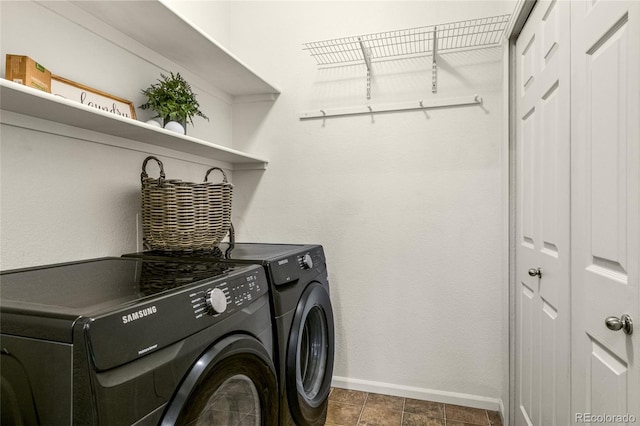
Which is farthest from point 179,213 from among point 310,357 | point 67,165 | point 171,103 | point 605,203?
point 605,203

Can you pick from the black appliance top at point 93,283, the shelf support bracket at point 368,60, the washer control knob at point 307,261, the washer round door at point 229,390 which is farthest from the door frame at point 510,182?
the black appliance top at point 93,283

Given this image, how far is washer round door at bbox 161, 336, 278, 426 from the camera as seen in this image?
2.51 feet

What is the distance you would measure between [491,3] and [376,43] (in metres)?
0.65

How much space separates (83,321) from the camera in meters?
0.61

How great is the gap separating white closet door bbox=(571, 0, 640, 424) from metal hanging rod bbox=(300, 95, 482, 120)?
3.00ft

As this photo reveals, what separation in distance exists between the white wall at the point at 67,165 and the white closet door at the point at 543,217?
1.68 meters

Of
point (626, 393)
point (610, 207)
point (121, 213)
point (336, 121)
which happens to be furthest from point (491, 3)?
point (121, 213)

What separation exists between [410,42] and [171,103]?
4.61 feet

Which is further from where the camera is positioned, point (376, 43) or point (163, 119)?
point (376, 43)

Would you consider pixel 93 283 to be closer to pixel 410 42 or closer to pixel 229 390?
pixel 229 390

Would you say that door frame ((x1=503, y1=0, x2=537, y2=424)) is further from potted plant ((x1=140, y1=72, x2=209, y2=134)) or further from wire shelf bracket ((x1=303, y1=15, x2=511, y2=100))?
potted plant ((x1=140, y1=72, x2=209, y2=134))

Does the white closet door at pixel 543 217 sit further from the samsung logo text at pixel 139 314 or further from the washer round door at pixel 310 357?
the samsung logo text at pixel 139 314

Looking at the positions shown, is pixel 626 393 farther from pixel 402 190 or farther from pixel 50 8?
pixel 50 8

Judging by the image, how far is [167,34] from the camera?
1565 mm
